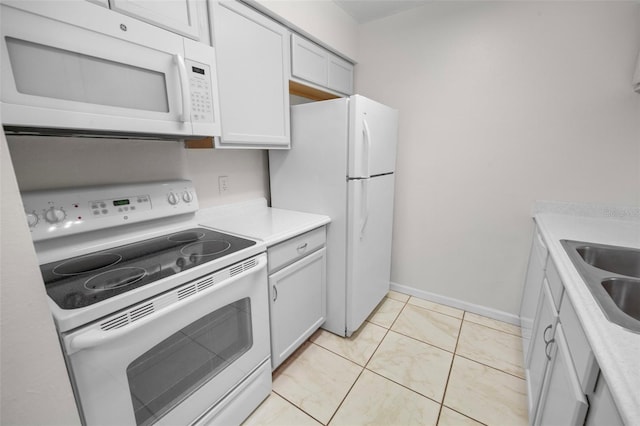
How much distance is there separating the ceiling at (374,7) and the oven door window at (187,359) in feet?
7.14

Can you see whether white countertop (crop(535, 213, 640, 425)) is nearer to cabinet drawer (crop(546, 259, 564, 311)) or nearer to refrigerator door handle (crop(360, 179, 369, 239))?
cabinet drawer (crop(546, 259, 564, 311))

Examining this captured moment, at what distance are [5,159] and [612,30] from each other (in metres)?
2.68

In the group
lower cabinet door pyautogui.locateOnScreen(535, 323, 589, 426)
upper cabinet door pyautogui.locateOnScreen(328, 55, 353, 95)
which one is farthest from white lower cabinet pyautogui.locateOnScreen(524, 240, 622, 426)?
upper cabinet door pyautogui.locateOnScreen(328, 55, 353, 95)

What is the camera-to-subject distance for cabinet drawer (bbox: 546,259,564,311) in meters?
1.04

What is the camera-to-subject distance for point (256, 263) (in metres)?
1.29

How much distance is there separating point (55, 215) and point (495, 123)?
2.52m

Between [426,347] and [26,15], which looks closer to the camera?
[26,15]

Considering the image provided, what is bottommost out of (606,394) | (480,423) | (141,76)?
(480,423)

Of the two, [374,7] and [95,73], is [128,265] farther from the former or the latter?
[374,7]

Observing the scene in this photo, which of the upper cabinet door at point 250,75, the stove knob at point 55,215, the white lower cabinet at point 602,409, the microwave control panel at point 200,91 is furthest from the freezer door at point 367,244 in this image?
the stove knob at point 55,215

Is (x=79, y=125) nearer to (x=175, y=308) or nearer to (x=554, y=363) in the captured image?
(x=175, y=308)

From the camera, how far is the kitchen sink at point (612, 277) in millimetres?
744

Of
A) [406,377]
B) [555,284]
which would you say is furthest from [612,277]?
[406,377]

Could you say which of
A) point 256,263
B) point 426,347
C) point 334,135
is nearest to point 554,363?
point 426,347
